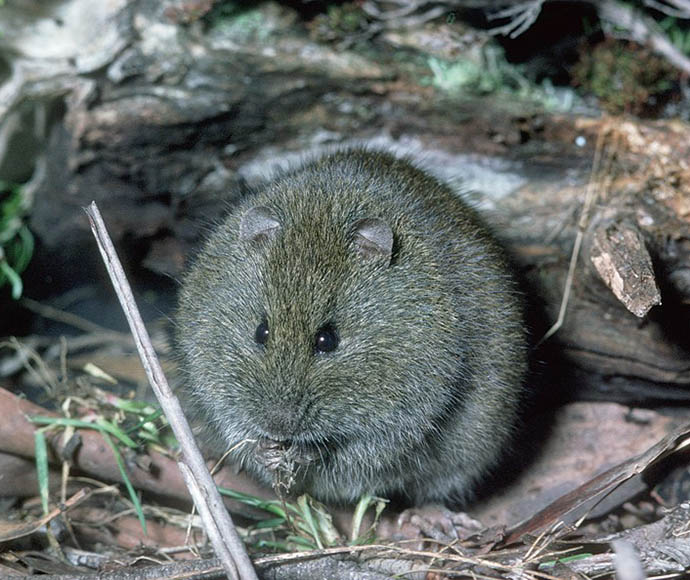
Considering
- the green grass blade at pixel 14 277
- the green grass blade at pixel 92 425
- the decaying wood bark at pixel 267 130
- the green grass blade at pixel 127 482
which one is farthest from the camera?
the green grass blade at pixel 14 277

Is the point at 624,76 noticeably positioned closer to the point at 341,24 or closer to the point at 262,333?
the point at 341,24

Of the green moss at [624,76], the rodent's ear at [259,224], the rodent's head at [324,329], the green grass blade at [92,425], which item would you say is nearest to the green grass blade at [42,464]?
the green grass blade at [92,425]

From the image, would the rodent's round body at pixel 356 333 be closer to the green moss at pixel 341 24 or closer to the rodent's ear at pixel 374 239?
the rodent's ear at pixel 374 239

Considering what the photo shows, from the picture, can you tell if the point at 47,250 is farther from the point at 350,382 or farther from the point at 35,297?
the point at 350,382

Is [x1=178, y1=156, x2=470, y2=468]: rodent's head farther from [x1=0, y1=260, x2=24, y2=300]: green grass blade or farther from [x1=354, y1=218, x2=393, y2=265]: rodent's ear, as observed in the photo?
[x1=0, y1=260, x2=24, y2=300]: green grass blade

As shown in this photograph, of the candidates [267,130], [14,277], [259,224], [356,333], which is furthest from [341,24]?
[14,277]

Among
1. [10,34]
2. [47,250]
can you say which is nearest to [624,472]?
[47,250]
